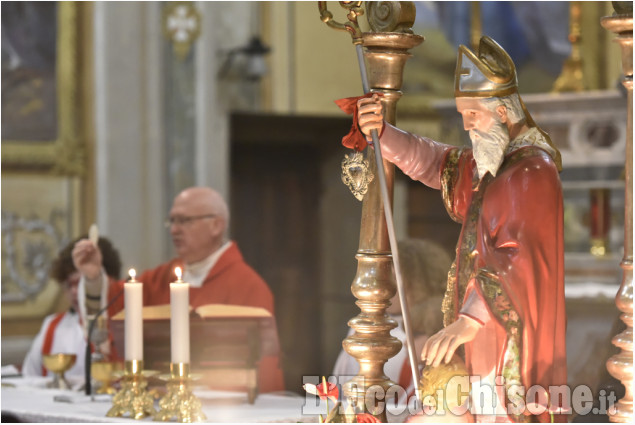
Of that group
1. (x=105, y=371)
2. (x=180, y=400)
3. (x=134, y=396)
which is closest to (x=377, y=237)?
(x=180, y=400)

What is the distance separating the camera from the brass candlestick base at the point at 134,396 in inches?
117

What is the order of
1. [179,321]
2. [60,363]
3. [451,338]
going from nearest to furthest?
1. [451,338]
2. [179,321]
3. [60,363]

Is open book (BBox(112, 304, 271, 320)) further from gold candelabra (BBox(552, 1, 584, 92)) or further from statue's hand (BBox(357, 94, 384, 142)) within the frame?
gold candelabra (BBox(552, 1, 584, 92))

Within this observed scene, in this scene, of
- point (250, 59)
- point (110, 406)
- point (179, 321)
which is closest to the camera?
point (179, 321)

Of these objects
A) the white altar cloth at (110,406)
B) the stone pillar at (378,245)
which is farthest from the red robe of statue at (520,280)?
the white altar cloth at (110,406)

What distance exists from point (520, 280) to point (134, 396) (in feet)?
4.24

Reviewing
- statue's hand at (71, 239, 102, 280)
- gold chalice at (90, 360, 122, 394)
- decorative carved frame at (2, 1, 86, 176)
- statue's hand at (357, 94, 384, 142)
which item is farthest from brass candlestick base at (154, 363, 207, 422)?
decorative carved frame at (2, 1, 86, 176)

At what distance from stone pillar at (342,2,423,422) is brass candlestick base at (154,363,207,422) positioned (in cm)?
58

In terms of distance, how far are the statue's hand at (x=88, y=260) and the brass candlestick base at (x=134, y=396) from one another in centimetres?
108

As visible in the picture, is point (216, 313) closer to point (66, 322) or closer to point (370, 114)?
point (370, 114)

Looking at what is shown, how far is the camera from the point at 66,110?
24.4 feet

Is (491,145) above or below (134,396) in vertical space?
above

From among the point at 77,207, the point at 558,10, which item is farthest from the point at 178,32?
the point at 558,10

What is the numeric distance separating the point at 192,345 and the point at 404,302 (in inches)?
52.8
